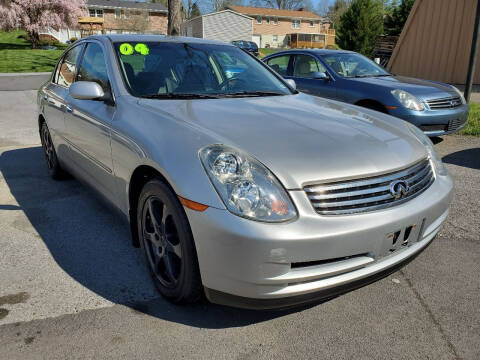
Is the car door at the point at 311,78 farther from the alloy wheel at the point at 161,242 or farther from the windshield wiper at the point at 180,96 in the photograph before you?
the alloy wheel at the point at 161,242

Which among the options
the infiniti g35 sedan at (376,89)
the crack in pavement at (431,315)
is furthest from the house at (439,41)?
the crack in pavement at (431,315)

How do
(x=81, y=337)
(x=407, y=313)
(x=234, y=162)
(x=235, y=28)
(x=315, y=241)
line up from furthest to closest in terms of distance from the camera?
(x=235, y=28), (x=407, y=313), (x=81, y=337), (x=234, y=162), (x=315, y=241)

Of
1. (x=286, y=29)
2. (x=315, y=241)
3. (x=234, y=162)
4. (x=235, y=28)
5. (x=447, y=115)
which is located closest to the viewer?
(x=315, y=241)

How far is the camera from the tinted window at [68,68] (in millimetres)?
4068

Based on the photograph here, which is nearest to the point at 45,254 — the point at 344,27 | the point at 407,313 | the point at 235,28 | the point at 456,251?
the point at 407,313

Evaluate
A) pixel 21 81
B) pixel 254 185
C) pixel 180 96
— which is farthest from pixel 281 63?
pixel 21 81

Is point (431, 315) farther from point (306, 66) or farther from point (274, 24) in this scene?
point (274, 24)

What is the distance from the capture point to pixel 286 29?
63594mm

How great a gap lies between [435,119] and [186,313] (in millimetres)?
5034

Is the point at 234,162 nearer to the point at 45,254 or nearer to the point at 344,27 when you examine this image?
the point at 45,254

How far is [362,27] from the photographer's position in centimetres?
2531

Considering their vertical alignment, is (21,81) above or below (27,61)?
below

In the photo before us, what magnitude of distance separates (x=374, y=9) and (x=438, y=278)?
2613 centimetres

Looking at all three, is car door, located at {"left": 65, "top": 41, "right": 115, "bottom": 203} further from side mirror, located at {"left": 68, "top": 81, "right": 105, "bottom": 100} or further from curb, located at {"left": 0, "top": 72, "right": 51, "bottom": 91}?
curb, located at {"left": 0, "top": 72, "right": 51, "bottom": 91}
